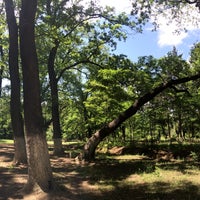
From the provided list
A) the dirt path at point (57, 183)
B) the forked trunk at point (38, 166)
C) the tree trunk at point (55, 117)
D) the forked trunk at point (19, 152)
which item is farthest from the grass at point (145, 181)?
Answer: the tree trunk at point (55, 117)

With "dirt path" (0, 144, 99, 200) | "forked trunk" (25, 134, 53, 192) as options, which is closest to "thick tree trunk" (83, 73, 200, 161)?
"dirt path" (0, 144, 99, 200)

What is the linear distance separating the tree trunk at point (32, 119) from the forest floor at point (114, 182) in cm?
45

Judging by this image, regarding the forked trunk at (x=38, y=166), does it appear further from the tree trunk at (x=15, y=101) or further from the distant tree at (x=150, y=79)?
the distant tree at (x=150, y=79)

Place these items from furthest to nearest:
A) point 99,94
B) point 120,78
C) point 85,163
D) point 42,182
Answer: point 99,94
point 120,78
point 85,163
point 42,182

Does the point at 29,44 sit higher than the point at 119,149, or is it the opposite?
the point at 29,44

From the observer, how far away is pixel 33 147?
8.57 m

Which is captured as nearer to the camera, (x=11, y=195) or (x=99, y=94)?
(x=11, y=195)

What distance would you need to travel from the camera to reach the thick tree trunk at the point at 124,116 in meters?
14.9

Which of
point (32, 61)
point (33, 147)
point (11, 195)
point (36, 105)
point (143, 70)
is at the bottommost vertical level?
point (11, 195)

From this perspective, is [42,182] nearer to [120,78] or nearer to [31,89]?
[31,89]

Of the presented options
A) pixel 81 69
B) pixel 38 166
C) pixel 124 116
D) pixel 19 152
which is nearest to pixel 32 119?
pixel 38 166

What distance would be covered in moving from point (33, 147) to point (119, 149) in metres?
12.9

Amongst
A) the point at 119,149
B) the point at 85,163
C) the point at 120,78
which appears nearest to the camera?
the point at 85,163

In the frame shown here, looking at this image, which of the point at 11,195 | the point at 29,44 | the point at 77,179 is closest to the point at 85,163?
the point at 77,179
